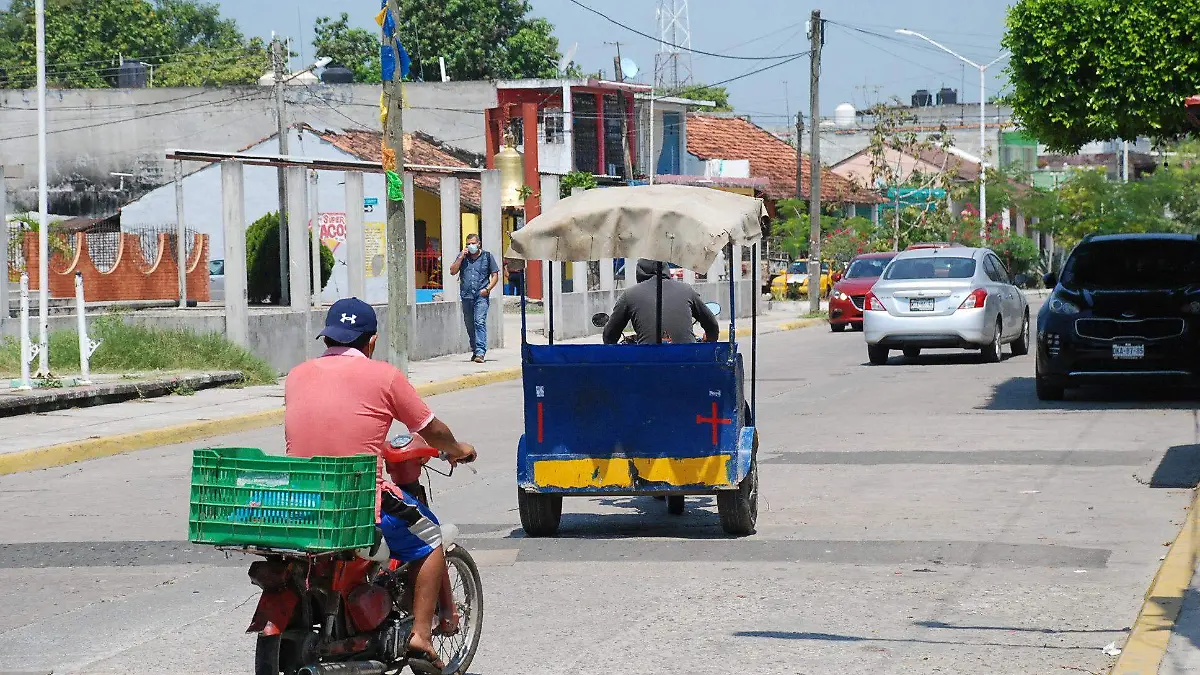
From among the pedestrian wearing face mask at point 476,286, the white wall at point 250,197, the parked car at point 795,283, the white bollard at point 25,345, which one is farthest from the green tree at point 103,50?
the white bollard at point 25,345

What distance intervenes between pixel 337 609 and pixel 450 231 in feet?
68.4

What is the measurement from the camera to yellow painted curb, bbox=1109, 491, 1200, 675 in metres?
6.36

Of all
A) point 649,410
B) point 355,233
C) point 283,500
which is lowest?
point 649,410

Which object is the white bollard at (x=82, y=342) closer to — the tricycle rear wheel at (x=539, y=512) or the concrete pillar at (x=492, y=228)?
the concrete pillar at (x=492, y=228)

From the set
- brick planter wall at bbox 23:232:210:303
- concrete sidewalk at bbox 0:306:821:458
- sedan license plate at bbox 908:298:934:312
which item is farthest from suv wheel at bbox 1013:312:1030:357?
brick planter wall at bbox 23:232:210:303

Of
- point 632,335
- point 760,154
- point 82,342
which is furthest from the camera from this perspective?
point 760,154

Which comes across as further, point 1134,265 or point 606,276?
point 606,276

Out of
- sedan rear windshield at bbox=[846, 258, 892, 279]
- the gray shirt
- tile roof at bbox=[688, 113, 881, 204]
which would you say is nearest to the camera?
the gray shirt

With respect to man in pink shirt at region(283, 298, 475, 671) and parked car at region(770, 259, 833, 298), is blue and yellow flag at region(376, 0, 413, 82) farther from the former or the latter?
parked car at region(770, 259, 833, 298)

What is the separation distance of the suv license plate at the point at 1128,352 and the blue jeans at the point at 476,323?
1008 centimetres

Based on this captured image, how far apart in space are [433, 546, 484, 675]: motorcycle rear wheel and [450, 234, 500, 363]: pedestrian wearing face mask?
17522 mm

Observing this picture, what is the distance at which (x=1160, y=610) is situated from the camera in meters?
7.27

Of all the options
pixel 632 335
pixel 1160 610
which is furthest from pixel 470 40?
pixel 1160 610

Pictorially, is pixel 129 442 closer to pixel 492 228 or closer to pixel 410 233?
pixel 410 233
